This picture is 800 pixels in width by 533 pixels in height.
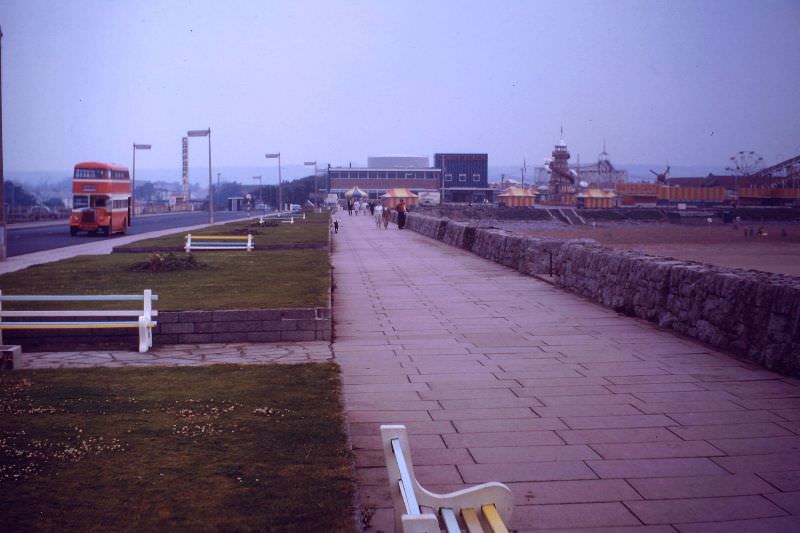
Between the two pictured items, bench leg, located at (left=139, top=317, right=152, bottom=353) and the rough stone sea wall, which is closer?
the rough stone sea wall

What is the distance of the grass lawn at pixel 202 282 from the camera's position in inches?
449

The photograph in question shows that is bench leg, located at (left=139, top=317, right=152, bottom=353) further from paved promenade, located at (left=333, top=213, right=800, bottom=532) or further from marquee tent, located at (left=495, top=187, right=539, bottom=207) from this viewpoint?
marquee tent, located at (left=495, top=187, right=539, bottom=207)

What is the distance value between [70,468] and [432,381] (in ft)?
12.4

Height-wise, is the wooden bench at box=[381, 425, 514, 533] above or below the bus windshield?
below

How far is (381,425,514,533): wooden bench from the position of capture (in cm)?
332

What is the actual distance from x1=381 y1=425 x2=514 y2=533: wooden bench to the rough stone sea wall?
5064mm

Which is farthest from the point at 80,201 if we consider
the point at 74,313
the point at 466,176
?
the point at 466,176

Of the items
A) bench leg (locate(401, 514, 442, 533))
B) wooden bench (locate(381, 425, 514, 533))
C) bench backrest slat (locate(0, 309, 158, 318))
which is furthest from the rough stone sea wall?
bench backrest slat (locate(0, 309, 158, 318))

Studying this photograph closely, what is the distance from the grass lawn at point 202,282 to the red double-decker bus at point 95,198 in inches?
723

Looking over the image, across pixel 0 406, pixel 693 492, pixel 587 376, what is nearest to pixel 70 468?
pixel 0 406

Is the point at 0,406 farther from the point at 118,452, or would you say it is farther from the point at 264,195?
the point at 264,195

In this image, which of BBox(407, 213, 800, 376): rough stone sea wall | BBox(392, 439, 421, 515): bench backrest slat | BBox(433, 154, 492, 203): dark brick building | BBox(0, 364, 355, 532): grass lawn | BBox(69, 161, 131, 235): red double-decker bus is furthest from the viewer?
BBox(433, 154, 492, 203): dark brick building

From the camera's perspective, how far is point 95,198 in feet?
125

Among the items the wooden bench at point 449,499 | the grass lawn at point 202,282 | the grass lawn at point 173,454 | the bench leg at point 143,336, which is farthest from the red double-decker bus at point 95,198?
the wooden bench at point 449,499
